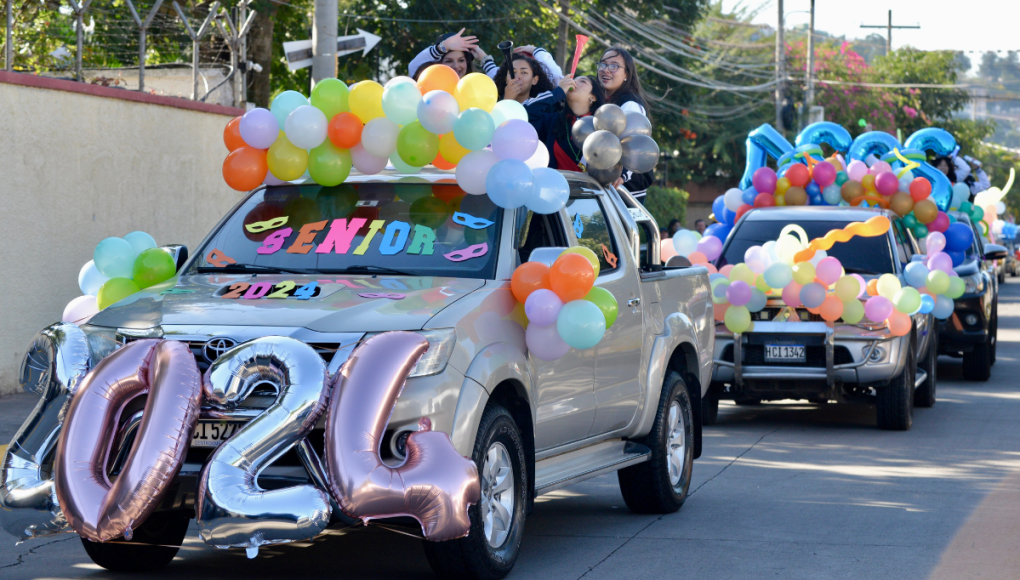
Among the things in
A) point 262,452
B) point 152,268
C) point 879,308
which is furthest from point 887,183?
point 262,452

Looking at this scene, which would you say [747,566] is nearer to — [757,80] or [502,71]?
[502,71]

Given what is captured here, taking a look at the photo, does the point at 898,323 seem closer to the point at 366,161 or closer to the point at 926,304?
the point at 926,304

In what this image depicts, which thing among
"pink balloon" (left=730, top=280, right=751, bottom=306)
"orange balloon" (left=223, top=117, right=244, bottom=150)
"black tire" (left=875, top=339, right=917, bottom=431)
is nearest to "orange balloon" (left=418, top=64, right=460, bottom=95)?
"orange balloon" (left=223, top=117, right=244, bottom=150)

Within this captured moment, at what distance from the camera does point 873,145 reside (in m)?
15.0

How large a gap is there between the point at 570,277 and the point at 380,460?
4.83 ft

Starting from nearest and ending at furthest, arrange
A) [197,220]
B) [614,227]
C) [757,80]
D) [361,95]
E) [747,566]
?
[747,566] → [361,95] → [614,227] → [197,220] → [757,80]

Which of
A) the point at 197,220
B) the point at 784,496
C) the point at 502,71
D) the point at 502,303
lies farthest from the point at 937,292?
the point at 197,220

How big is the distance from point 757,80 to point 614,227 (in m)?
42.4

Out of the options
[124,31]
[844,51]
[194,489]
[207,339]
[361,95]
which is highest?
[844,51]

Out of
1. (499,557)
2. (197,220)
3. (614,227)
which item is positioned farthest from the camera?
(197,220)

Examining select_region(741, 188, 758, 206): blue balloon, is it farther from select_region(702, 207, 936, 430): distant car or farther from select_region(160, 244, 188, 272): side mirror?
select_region(160, 244, 188, 272): side mirror

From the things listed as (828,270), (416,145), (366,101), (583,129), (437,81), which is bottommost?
(828,270)

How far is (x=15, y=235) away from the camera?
11.4 metres

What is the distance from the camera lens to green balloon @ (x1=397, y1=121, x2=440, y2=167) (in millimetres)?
6305
